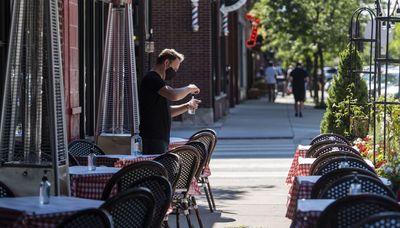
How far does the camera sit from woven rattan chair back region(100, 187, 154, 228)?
5.72 metres

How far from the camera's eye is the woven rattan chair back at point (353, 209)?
5461 millimetres

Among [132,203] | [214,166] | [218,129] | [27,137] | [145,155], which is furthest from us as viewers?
[218,129]

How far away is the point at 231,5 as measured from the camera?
29.5 metres

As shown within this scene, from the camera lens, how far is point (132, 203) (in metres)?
5.83

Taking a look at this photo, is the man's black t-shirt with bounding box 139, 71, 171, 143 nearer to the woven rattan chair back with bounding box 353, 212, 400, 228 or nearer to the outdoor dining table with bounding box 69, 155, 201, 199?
the outdoor dining table with bounding box 69, 155, 201, 199

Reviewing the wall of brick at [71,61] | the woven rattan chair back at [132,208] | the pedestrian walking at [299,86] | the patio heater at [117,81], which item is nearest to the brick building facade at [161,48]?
the wall of brick at [71,61]

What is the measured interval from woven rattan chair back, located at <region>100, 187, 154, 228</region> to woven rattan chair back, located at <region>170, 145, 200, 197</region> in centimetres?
312

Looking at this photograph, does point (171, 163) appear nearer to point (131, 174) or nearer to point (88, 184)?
point (88, 184)

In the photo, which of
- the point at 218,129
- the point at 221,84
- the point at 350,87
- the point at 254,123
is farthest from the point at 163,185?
the point at 221,84

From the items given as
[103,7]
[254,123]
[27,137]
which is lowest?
[254,123]

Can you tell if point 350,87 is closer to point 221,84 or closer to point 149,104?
point 149,104

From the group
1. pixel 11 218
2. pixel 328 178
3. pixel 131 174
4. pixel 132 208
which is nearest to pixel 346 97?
pixel 131 174

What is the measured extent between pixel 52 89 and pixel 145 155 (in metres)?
3.20

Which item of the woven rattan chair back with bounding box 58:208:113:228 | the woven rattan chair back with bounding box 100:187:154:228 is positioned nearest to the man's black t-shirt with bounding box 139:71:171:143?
the woven rattan chair back with bounding box 100:187:154:228
